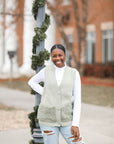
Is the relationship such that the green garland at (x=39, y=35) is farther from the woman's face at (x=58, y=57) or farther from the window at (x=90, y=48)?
the window at (x=90, y=48)

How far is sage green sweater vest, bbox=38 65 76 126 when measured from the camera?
3643 mm

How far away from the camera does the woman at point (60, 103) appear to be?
364 cm

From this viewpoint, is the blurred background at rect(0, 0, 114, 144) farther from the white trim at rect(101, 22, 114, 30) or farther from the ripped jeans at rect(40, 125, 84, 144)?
the ripped jeans at rect(40, 125, 84, 144)

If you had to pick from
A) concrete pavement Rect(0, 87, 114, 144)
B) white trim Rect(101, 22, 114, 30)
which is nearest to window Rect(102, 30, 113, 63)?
white trim Rect(101, 22, 114, 30)

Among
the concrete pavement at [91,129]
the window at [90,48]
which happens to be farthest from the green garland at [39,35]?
the window at [90,48]

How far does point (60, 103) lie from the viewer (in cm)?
365

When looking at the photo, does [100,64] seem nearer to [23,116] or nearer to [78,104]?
[23,116]

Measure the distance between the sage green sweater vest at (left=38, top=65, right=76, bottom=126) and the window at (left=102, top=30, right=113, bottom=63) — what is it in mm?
20732

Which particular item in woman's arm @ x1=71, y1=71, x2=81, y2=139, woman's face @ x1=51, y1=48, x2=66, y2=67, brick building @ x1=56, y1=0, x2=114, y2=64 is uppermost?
→ brick building @ x1=56, y1=0, x2=114, y2=64

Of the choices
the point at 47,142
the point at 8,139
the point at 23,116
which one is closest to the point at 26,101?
the point at 23,116

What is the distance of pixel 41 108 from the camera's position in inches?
146

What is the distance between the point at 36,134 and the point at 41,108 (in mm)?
1305

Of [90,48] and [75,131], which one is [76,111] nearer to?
[75,131]

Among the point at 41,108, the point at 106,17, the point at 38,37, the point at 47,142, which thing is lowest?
the point at 47,142
